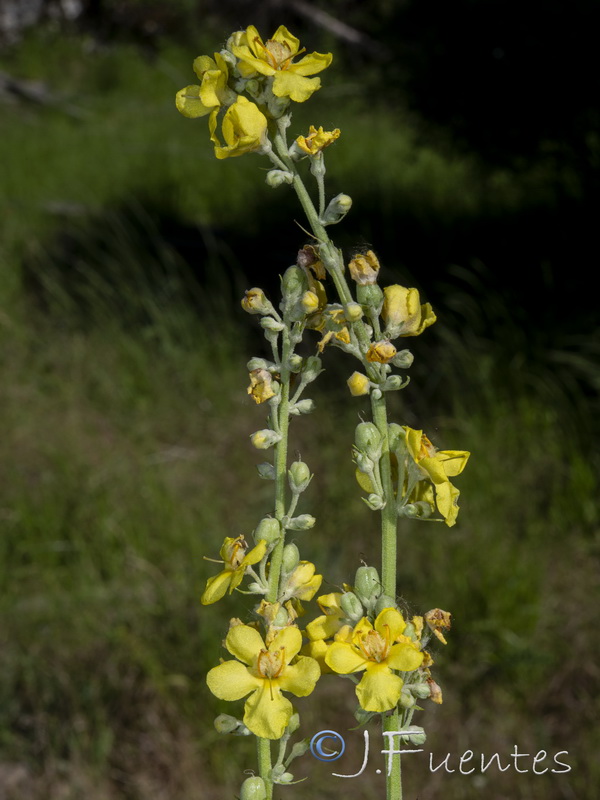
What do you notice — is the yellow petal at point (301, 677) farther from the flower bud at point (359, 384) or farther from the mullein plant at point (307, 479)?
the flower bud at point (359, 384)

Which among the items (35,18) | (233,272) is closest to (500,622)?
(233,272)

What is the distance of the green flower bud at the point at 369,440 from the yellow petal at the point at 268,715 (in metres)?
0.19

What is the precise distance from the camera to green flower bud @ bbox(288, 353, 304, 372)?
76 centimetres

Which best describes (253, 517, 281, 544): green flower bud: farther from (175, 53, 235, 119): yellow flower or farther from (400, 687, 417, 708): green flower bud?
(175, 53, 235, 119): yellow flower

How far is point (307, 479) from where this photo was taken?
0.79 m

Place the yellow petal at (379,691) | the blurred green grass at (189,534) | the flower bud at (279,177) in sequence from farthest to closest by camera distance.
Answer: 1. the blurred green grass at (189,534)
2. the flower bud at (279,177)
3. the yellow petal at (379,691)

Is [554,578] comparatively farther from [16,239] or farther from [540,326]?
[16,239]

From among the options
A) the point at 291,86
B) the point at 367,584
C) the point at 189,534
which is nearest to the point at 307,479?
the point at 367,584

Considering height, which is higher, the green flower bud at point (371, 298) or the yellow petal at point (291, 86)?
the yellow petal at point (291, 86)

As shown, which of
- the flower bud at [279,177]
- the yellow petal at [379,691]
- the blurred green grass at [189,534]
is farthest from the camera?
the blurred green grass at [189,534]

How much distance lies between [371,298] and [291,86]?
0.61ft

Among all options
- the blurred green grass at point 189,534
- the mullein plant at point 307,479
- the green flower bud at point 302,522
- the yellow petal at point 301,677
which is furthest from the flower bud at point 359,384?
the blurred green grass at point 189,534

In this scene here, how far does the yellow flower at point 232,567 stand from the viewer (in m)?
0.70

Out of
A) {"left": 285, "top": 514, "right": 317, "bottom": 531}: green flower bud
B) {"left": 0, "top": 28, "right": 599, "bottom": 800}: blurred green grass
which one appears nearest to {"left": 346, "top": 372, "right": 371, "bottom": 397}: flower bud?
{"left": 285, "top": 514, "right": 317, "bottom": 531}: green flower bud
